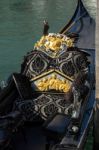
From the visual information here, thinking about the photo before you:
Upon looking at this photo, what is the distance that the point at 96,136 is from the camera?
3143 millimetres

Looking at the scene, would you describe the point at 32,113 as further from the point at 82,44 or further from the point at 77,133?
the point at 82,44

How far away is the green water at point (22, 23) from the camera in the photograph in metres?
6.54

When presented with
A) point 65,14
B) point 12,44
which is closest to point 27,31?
point 12,44

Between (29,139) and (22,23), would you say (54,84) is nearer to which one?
(29,139)

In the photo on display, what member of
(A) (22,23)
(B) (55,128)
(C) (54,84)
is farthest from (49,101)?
(A) (22,23)

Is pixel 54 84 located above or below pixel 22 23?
below

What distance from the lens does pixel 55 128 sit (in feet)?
9.87

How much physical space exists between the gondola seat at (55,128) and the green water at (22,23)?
8.56 feet

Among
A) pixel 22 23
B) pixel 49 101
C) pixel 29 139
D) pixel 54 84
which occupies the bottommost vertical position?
pixel 29 139

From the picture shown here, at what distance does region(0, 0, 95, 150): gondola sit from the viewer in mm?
2899

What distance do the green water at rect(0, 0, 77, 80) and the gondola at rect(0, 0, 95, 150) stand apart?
2.00m

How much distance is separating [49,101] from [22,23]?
6134 millimetres

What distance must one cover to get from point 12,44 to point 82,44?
2619 mm

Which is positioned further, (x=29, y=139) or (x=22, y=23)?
(x=22, y=23)
